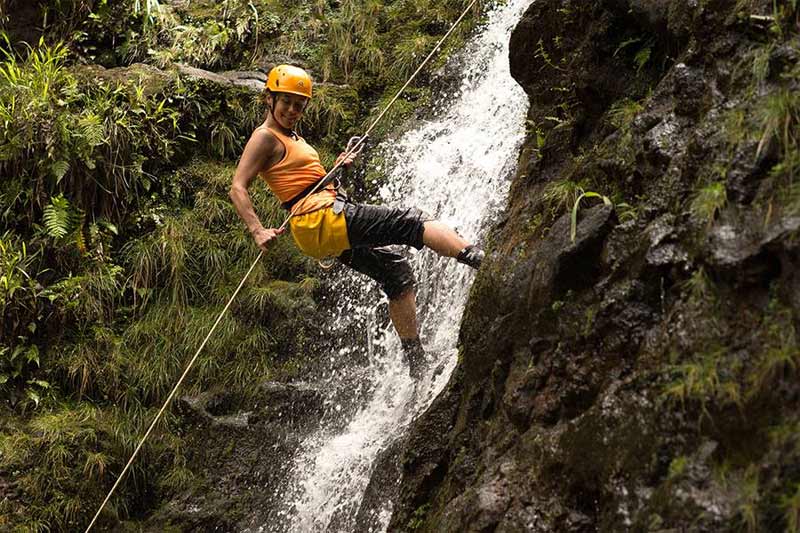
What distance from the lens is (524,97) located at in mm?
8438

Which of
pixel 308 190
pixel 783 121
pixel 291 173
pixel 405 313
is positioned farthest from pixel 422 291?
pixel 783 121

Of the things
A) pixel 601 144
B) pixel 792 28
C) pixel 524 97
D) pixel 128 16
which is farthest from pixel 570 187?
pixel 128 16

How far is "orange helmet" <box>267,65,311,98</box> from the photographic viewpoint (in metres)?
5.69

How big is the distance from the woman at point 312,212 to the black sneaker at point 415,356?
1.52 feet

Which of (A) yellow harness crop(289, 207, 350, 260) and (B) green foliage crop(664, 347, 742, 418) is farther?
(A) yellow harness crop(289, 207, 350, 260)

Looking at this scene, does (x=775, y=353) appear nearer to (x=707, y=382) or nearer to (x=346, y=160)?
(x=707, y=382)

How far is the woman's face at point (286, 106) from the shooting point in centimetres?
571

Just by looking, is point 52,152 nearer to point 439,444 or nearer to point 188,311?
point 188,311

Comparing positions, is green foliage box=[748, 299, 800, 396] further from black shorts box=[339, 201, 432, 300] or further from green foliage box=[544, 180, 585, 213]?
black shorts box=[339, 201, 432, 300]

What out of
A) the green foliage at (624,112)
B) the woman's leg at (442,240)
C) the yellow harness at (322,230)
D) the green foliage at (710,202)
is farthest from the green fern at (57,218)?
the green foliage at (710,202)

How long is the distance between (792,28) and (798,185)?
0.83 m

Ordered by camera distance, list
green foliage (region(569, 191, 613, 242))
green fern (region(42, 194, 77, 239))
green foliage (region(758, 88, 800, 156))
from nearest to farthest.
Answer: green foliage (region(758, 88, 800, 156)) < green foliage (region(569, 191, 613, 242)) < green fern (region(42, 194, 77, 239))

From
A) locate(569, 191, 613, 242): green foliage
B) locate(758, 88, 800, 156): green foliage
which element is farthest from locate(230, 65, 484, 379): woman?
locate(758, 88, 800, 156): green foliage

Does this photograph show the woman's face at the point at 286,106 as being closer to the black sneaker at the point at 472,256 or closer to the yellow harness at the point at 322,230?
the yellow harness at the point at 322,230
